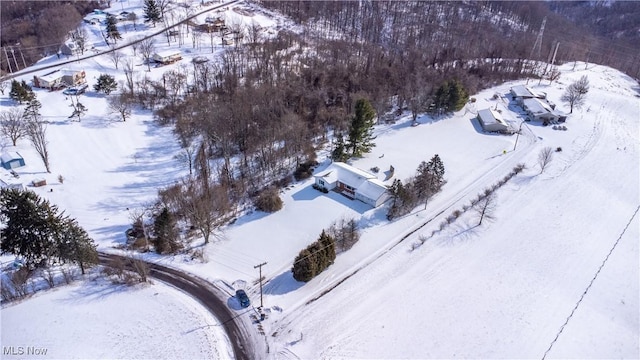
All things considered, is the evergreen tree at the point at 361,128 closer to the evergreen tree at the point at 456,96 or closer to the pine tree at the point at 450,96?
the pine tree at the point at 450,96

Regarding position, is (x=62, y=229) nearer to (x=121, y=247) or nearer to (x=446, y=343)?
(x=121, y=247)

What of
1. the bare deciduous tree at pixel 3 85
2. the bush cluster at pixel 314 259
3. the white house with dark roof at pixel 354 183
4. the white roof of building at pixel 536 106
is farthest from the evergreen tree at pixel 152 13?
the white roof of building at pixel 536 106

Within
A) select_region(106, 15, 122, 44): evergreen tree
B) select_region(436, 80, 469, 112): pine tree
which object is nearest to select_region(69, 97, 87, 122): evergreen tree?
select_region(106, 15, 122, 44): evergreen tree

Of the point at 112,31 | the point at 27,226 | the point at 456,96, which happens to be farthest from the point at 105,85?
the point at 456,96

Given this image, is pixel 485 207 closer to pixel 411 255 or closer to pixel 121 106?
pixel 411 255

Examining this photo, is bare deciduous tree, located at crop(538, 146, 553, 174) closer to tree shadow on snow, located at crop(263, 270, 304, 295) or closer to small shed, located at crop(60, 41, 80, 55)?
tree shadow on snow, located at crop(263, 270, 304, 295)

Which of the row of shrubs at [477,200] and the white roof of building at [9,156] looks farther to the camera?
the white roof of building at [9,156]

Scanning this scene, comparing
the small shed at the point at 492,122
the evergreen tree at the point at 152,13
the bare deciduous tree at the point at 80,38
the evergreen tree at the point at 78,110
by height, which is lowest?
the small shed at the point at 492,122
